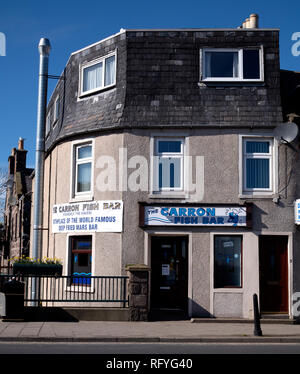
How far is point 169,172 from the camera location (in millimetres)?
18453

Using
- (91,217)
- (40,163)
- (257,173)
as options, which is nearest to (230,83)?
(257,173)

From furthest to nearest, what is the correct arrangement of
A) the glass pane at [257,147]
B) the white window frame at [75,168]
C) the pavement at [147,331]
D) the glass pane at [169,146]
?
the white window frame at [75,168], the glass pane at [169,146], the glass pane at [257,147], the pavement at [147,331]

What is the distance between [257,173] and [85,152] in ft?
18.2

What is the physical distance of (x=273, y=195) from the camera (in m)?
18.0

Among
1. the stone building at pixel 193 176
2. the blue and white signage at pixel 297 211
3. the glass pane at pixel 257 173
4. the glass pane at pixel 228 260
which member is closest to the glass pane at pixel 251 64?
the stone building at pixel 193 176

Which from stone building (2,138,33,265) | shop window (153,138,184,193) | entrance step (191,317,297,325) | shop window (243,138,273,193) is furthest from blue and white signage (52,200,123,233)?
stone building (2,138,33,265)

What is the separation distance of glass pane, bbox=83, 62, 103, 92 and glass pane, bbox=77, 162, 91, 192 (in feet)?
8.85

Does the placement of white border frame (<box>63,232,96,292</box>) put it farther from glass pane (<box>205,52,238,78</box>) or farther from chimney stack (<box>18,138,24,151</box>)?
chimney stack (<box>18,138,24,151</box>)

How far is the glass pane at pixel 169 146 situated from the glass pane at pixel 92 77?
9.82ft

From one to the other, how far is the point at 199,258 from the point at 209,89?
5.20 m

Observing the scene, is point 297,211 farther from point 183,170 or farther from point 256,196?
point 183,170

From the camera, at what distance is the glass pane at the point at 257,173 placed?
18281 mm

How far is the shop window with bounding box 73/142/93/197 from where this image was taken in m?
19.2

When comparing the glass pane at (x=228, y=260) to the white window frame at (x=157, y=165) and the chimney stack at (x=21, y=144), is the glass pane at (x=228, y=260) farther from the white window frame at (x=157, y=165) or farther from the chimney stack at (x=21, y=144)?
the chimney stack at (x=21, y=144)
